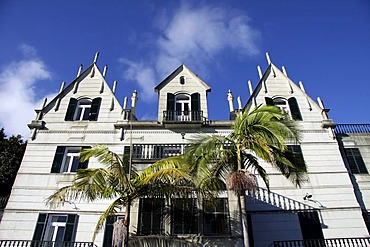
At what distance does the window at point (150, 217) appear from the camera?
40.8 ft

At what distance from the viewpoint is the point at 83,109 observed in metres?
18.1

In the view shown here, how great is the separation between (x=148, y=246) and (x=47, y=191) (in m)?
6.97

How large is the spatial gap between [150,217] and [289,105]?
12005 mm

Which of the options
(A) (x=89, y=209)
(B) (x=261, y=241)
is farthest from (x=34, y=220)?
(B) (x=261, y=241)

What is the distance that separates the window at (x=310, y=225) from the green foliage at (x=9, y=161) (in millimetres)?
18780

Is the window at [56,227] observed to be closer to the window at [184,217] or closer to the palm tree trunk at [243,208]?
the window at [184,217]

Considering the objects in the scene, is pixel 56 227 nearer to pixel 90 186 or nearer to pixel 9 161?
pixel 90 186

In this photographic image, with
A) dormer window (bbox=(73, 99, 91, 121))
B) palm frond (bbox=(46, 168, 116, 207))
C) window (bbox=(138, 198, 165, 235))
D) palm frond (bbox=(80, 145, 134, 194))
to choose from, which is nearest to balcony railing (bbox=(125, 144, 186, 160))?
window (bbox=(138, 198, 165, 235))

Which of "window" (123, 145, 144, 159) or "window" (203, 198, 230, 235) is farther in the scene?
"window" (123, 145, 144, 159)

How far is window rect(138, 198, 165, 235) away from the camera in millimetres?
12441

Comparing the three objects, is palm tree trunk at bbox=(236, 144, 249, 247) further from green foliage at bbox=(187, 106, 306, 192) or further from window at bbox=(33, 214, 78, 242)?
window at bbox=(33, 214, 78, 242)

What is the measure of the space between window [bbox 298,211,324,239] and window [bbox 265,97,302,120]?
6.29 meters

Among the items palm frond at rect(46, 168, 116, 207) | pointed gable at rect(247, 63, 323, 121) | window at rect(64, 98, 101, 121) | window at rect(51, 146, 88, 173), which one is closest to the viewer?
palm frond at rect(46, 168, 116, 207)

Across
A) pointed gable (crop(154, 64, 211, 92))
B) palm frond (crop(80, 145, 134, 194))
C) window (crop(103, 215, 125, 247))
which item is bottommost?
window (crop(103, 215, 125, 247))
